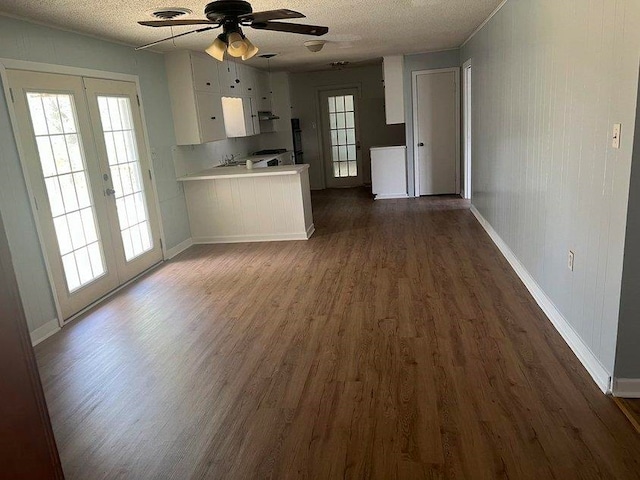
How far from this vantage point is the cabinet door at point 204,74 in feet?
18.8

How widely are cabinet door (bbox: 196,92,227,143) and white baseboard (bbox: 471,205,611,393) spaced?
3707mm

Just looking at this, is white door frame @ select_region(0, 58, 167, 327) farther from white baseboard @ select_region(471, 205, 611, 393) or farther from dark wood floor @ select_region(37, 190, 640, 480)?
white baseboard @ select_region(471, 205, 611, 393)

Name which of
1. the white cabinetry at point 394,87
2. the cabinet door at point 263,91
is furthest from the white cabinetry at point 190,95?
the white cabinetry at point 394,87

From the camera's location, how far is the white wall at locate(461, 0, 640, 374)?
2.20 m

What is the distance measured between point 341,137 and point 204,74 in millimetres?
4393

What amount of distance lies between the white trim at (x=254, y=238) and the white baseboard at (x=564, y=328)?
2.39 meters

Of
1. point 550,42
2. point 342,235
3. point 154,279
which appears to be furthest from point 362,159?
point 550,42

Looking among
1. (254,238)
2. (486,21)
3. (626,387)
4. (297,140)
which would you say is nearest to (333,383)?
(626,387)

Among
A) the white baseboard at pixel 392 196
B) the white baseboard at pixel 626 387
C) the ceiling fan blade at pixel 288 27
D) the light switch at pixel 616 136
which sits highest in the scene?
the ceiling fan blade at pixel 288 27

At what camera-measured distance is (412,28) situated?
5219 millimetres

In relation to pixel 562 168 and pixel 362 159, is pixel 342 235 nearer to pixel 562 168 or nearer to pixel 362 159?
pixel 562 168

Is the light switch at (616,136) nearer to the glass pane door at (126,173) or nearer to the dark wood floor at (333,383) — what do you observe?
the dark wood floor at (333,383)

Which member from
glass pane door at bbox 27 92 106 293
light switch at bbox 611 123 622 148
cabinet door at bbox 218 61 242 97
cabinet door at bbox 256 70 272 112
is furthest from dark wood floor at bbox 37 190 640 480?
cabinet door at bbox 256 70 272 112

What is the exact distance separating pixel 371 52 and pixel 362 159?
309 centimetres
